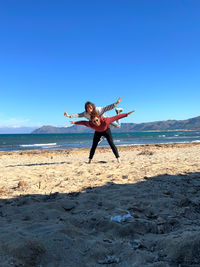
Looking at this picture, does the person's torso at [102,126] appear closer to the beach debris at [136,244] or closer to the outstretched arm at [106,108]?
the outstretched arm at [106,108]

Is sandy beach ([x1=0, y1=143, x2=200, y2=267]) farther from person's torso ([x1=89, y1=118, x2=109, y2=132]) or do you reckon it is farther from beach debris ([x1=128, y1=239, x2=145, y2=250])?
person's torso ([x1=89, y1=118, x2=109, y2=132])

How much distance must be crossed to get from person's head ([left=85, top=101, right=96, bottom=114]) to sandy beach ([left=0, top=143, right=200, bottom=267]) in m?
2.56

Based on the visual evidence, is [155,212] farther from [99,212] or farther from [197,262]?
[197,262]

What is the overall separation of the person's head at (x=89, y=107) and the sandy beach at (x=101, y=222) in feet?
8.41

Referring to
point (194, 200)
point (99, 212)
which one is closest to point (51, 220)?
point (99, 212)

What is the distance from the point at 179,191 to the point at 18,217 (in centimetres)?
307

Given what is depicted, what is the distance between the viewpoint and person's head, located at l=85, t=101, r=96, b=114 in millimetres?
6828

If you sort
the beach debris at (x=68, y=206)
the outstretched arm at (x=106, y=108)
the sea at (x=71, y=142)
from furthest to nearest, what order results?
the sea at (x=71, y=142) < the outstretched arm at (x=106, y=108) < the beach debris at (x=68, y=206)

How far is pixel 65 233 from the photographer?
2.33 meters

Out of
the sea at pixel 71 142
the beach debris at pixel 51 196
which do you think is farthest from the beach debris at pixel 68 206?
the sea at pixel 71 142

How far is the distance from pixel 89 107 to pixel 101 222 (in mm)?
4645

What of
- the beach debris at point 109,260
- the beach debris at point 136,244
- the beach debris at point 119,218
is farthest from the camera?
the beach debris at point 119,218

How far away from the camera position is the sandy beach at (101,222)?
1849 millimetres

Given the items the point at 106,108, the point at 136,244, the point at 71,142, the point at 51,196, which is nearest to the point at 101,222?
the point at 136,244
